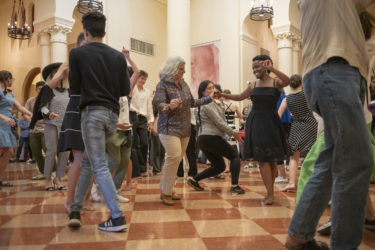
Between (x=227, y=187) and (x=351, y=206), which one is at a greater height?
(x=351, y=206)

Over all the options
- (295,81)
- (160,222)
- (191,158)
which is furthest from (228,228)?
(191,158)

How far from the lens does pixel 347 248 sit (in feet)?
5.08

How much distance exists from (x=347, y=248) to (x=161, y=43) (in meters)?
13.4

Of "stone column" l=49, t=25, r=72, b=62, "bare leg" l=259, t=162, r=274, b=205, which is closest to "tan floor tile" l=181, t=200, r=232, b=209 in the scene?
"bare leg" l=259, t=162, r=274, b=205

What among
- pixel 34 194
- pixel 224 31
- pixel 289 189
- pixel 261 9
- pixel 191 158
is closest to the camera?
pixel 34 194

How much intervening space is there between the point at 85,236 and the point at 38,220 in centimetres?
76

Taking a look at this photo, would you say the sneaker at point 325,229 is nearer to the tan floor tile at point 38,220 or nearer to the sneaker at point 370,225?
the sneaker at point 370,225

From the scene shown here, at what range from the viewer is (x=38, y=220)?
3.09m

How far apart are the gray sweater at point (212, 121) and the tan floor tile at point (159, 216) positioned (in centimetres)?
146

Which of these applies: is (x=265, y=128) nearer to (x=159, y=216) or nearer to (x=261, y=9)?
(x=159, y=216)

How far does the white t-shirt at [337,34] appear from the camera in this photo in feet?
5.42

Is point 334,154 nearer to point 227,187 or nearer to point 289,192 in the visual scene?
point 289,192

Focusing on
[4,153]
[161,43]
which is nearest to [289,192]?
[4,153]

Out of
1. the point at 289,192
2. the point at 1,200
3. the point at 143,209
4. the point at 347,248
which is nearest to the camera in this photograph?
the point at 347,248
